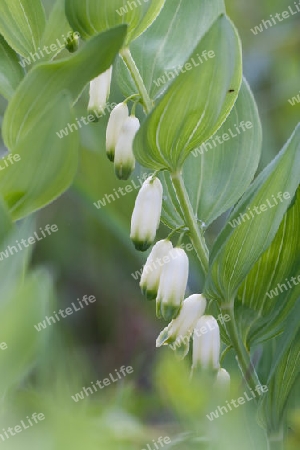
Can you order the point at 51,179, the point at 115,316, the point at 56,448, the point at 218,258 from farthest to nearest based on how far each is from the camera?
the point at 115,316
the point at 218,258
the point at 51,179
the point at 56,448

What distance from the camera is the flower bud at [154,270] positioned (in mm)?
795

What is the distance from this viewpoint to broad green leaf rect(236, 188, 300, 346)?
823mm

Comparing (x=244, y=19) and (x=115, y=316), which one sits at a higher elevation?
(x=244, y=19)

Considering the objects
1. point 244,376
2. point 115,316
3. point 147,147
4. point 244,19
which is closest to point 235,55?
point 147,147

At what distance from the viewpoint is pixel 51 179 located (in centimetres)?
64

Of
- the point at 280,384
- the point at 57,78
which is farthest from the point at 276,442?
the point at 57,78

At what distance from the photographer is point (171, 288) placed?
767 mm

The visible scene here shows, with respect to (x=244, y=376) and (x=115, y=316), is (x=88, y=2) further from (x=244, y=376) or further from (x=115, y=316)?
(x=115, y=316)

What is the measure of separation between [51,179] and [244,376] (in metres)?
0.36

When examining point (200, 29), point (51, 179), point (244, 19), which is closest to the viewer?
point (51, 179)

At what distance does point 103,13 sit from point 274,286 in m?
0.40

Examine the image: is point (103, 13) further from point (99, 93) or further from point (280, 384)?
point (280, 384)

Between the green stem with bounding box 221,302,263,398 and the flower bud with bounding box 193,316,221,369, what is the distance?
29mm

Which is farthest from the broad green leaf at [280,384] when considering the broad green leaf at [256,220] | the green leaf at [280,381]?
the broad green leaf at [256,220]
